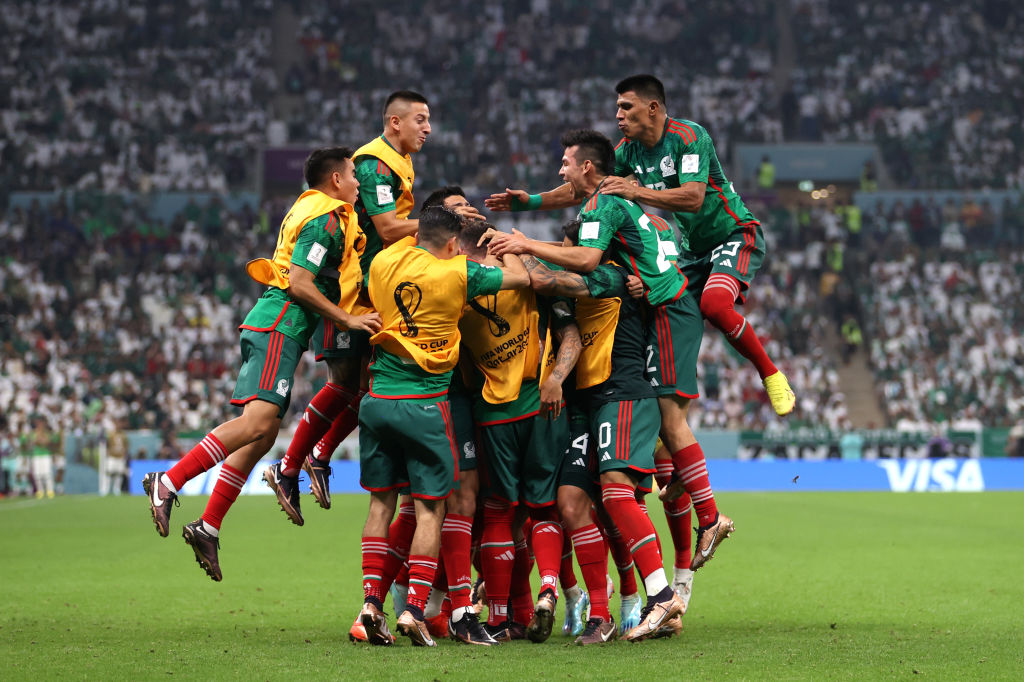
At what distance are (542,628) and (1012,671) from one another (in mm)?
2543

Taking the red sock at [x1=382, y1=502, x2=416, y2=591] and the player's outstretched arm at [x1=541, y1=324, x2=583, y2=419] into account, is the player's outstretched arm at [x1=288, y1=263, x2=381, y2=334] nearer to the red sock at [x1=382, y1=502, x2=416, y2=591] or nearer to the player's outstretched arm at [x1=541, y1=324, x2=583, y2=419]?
the player's outstretched arm at [x1=541, y1=324, x2=583, y2=419]

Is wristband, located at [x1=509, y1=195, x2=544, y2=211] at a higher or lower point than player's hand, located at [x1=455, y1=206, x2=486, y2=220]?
higher

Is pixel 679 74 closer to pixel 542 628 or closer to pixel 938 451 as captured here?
pixel 938 451

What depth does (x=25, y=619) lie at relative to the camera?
7918 mm

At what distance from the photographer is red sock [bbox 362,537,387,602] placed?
6875 mm

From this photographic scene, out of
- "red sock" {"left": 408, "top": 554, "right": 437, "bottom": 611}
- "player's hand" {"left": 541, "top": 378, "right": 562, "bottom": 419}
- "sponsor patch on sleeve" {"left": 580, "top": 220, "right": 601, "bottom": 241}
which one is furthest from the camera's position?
"sponsor patch on sleeve" {"left": 580, "top": 220, "right": 601, "bottom": 241}

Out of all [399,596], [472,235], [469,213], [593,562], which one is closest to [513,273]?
[472,235]

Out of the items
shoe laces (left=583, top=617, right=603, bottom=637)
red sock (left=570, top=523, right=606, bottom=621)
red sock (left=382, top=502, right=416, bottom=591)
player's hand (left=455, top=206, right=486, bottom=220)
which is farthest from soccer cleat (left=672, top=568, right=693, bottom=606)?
player's hand (left=455, top=206, right=486, bottom=220)

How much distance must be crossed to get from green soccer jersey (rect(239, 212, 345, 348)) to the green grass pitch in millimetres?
1898

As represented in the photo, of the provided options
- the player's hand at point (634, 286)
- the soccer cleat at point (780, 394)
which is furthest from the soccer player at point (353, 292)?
the soccer cleat at point (780, 394)

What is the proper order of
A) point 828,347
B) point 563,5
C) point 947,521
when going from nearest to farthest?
point 947,521 → point 828,347 → point 563,5

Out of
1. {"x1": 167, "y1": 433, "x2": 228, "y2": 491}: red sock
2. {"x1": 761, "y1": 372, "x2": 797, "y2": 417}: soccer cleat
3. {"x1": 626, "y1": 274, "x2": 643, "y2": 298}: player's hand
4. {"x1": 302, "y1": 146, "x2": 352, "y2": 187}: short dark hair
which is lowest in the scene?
{"x1": 167, "y1": 433, "x2": 228, "y2": 491}: red sock

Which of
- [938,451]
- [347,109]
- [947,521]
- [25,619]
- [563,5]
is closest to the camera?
[25,619]

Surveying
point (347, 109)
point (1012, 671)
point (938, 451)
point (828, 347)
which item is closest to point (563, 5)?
point (347, 109)
